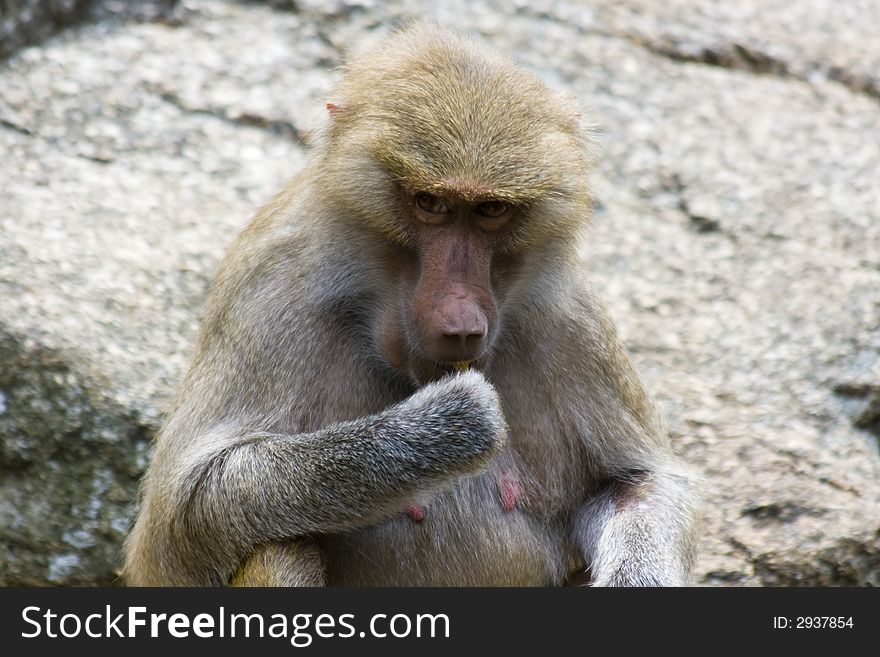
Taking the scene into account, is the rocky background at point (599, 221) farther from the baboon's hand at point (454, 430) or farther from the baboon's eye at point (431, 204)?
the baboon's hand at point (454, 430)

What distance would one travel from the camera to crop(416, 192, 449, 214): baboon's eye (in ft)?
12.4

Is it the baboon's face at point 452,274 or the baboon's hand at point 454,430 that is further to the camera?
the baboon's hand at point 454,430

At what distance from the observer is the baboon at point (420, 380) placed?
380 cm

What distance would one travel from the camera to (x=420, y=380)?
4.02 m

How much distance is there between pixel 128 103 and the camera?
6340 mm

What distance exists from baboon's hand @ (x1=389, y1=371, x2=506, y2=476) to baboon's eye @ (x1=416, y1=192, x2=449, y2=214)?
19.7 inches

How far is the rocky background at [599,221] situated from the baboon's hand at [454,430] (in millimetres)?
1113

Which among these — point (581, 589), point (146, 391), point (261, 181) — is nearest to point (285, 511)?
point (581, 589)

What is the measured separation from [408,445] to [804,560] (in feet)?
6.31

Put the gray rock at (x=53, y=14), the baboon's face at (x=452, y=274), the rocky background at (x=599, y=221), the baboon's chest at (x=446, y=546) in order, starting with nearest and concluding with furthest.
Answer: the baboon's face at (x=452, y=274)
the baboon's chest at (x=446, y=546)
the rocky background at (x=599, y=221)
the gray rock at (x=53, y=14)


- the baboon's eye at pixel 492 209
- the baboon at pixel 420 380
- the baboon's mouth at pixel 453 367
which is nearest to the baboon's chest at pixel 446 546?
the baboon at pixel 420 380

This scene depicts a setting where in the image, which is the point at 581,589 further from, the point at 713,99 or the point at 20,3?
the point at 20,3

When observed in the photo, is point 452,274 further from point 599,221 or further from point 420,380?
point 599,221

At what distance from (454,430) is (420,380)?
0.24 meters
